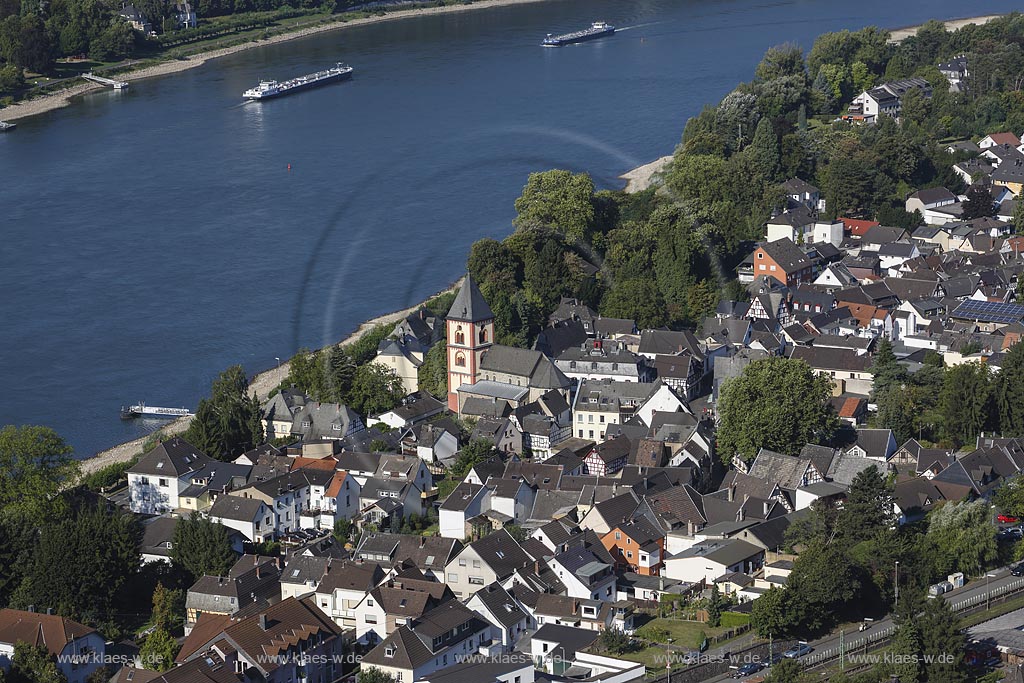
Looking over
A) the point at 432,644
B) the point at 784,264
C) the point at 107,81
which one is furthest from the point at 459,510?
the point at 107,81

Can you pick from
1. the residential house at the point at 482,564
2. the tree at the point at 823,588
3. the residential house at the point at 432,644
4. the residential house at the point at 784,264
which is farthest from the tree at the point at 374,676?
the residential house at the point at 784,264

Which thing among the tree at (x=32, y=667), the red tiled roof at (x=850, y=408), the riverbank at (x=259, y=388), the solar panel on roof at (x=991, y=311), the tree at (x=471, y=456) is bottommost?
the riverbank at (x=259, y=388)

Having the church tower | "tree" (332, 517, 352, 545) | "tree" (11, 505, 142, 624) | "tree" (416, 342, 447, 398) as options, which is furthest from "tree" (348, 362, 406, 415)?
"tree" (11, 505, 142, 624)

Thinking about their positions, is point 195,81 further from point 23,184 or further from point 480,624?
point 480,624

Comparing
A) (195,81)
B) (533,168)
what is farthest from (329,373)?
(195,81)

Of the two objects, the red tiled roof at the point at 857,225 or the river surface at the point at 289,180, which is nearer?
the river surface at the point at 289,180

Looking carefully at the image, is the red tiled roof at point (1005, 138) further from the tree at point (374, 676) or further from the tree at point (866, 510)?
the tree at point (374, 676)
